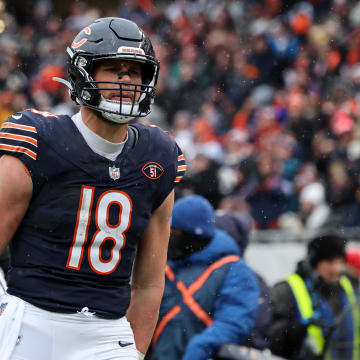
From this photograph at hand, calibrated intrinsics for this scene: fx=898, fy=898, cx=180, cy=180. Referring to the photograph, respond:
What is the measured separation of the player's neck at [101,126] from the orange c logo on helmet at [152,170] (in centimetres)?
15

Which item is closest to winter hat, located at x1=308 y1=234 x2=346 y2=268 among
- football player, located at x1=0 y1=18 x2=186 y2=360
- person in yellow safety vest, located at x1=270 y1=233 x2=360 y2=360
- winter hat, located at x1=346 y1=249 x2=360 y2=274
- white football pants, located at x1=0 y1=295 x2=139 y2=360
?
person in yellow safety vest, located at x1=270 y1=233 x2=360 y2=360

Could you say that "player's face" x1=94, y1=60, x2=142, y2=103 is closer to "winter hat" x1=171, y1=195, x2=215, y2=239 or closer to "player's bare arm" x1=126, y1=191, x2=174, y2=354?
"player's bare arm" x1=126, y1=191, x2=174, y2=354

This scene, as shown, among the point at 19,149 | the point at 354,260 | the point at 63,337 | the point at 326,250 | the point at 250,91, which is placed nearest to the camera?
the point at 19,149

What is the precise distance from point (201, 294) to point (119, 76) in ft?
6.86

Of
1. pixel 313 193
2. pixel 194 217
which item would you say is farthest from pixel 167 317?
pixel 313 193

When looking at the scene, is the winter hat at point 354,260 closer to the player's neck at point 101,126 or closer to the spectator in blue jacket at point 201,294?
the spectator in blue jacket at point 201,294

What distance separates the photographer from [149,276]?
3619 millimetres

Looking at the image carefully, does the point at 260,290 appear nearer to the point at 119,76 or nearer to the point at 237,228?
the point at 237,228

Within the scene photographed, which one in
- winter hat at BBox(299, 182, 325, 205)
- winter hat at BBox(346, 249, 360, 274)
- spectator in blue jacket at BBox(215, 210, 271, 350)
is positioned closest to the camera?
spectator in blue jacket at BBox(215, 210, 271, 350)

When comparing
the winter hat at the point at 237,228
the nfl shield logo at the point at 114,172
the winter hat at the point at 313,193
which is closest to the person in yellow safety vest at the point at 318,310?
the winter hat at the point at 237,228

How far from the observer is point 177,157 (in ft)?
11.7

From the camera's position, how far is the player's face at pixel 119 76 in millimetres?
3260

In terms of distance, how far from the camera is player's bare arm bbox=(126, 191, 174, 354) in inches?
140

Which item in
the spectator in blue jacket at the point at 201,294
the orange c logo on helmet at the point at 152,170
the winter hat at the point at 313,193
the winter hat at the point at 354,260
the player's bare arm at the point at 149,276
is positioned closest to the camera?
the orange c logo on helmet at the point at 152,170
